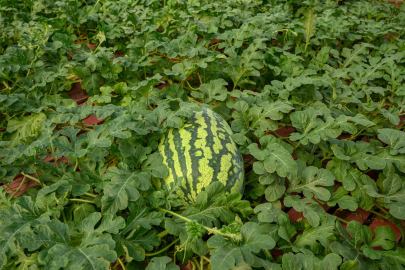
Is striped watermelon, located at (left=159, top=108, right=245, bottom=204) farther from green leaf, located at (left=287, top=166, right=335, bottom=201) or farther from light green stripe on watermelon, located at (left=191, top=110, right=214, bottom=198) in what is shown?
green leaf, located at (left=287, top=166, right=335, bottom=201)

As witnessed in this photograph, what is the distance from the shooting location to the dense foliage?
1.36m

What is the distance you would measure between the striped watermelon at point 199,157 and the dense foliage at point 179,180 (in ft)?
0.27

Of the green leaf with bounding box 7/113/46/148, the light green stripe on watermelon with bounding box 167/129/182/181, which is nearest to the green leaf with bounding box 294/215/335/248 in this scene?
the light green stripe on watermelon with bounding box 167/129/182/181

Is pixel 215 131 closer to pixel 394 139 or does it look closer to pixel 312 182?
pixel 312 182

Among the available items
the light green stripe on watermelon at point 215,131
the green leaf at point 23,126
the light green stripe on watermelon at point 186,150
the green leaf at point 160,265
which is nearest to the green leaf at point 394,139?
the light green stripe on watermelon at point 215,131

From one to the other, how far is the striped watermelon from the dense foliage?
3.2 inches

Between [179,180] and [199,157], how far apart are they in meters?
0.20

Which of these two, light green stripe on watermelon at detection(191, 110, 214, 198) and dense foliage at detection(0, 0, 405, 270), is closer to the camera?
dense foliage at detection(0, 0, 405, 270)

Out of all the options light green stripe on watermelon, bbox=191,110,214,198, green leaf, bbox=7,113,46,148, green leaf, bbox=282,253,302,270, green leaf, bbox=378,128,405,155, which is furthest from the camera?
green leaf, bbox=7,113,46,148

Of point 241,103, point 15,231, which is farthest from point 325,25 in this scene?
point 15,231

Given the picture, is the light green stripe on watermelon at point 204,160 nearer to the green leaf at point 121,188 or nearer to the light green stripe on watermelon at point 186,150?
the light green stripe on watermelon at point 186,150

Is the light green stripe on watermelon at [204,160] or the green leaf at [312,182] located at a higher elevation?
the light green stripe on watermelon at [204,160]

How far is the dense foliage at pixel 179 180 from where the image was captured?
4.45 feet

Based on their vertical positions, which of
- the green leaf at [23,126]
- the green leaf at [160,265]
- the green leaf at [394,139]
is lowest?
the green leaf at [160,265]
